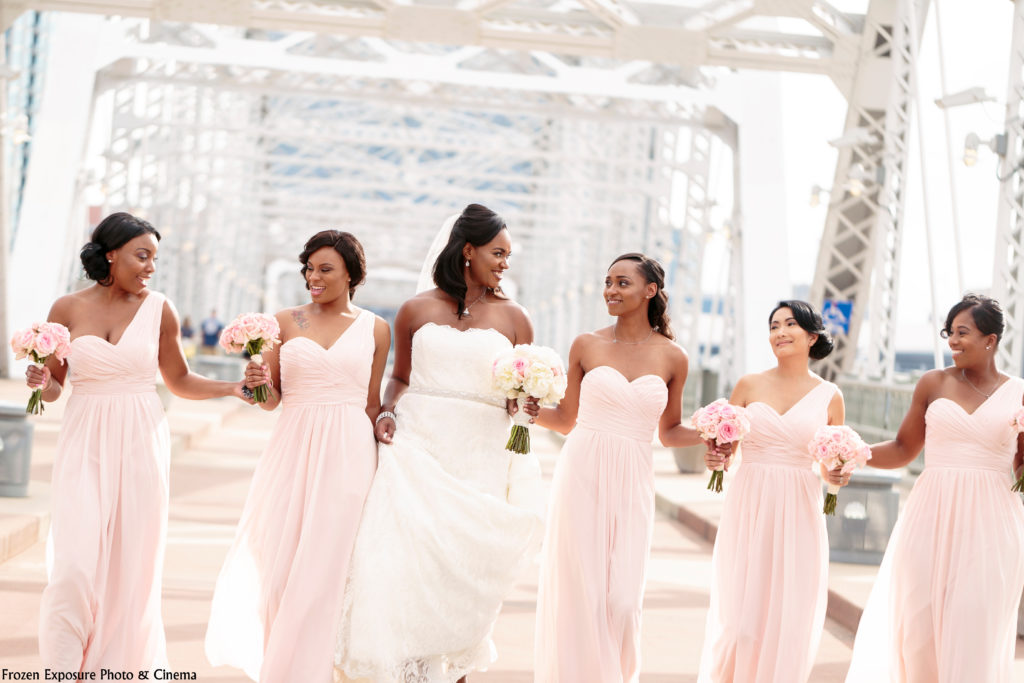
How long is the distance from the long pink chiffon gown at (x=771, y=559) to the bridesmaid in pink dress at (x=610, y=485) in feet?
1.15

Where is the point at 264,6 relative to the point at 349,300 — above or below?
above

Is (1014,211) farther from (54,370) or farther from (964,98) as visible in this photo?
(54,370)

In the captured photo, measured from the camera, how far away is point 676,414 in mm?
5777

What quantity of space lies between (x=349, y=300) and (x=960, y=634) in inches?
112

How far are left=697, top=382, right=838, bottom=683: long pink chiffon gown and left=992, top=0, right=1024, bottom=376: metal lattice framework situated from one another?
8.18 m

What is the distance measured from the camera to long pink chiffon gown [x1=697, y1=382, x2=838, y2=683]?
545 centimetres

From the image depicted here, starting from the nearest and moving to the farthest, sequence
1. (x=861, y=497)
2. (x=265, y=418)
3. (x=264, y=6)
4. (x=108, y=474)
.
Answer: (x=108, y=474), (x=861, y=497), (x=264, y=6), (x=265, y=418)

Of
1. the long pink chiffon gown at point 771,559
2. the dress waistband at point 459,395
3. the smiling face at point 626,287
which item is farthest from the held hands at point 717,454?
the dress waistband at point 459,395

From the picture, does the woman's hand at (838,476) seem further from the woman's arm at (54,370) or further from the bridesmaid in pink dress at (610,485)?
the woman's arm at (54,370)

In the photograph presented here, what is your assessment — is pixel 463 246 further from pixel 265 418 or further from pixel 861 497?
pixel 265 418

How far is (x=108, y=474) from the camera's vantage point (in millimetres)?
5195

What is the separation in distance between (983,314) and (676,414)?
1337 millimetres

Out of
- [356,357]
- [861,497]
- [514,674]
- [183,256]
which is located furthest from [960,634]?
[183,256]

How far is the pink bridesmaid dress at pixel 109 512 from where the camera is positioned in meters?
4.98
